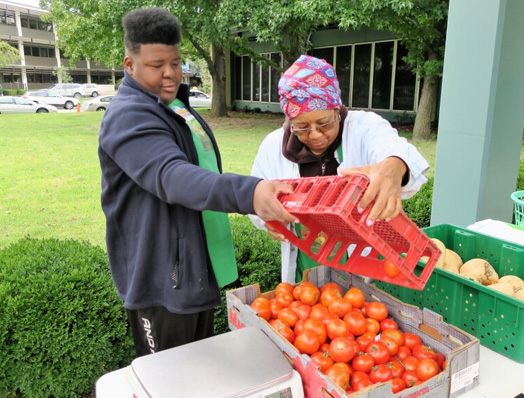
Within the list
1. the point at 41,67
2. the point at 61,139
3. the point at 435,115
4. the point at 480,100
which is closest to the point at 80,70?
the point at 41,67

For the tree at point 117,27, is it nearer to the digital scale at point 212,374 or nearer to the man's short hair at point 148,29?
the man's short hair at point 148,29

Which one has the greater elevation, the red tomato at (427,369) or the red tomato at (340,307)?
the red tomato at (340,307)

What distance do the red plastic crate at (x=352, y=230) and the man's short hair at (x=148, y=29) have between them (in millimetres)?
698

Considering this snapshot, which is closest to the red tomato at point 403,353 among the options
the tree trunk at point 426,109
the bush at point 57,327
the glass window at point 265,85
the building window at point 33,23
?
the bush at point 57,327

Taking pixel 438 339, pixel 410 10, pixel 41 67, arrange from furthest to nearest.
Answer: pixel 41 67 < pixel 410 10 < pixel 438 339

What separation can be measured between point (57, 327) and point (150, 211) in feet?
4.54

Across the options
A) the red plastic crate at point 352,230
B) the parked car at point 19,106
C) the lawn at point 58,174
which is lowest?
the lawn at point 58,174

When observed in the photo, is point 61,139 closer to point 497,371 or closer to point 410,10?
point 410,10

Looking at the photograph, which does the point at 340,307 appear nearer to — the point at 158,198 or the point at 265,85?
the point at 158,198

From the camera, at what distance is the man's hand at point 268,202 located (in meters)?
1.31

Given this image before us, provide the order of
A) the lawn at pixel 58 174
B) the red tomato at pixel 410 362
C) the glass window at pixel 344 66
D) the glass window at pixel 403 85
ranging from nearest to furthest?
the red tomato at pixel 410 362 → the lawn at pixel 58 174 → the glass window at pixel 403 85 → the glass window at pixel 344 66

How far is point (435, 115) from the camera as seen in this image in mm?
Answer: 15719

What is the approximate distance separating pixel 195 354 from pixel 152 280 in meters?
0.37

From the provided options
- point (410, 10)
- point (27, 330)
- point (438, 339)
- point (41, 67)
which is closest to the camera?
point (438, 339)
